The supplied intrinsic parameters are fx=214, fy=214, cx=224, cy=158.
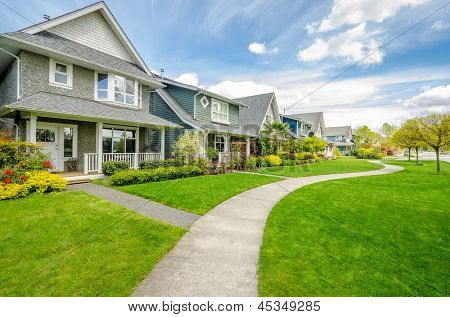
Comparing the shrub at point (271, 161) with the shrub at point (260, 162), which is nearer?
the shrub at point (260, 162)

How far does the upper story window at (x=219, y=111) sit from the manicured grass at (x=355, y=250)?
46.7 ft

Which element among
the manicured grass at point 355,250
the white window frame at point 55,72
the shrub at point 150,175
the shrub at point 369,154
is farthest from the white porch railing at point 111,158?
the shrub at point 369,154

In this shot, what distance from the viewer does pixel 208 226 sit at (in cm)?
571

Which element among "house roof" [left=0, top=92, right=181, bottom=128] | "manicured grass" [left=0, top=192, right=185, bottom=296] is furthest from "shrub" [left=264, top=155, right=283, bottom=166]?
"manicured grass" [left=0, top=192, right=185, bottom=296]

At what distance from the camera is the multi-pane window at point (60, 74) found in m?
11.7

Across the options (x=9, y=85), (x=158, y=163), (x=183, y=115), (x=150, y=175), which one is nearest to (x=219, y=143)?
(x=183, y=115)

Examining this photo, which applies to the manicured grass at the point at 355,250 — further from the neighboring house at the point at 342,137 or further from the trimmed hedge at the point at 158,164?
the neighboring house at the point at 342,137

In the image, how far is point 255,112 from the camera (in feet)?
91.9

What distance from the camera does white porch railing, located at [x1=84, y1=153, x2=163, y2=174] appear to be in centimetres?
1177

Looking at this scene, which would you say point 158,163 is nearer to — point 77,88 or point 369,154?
point 77,88

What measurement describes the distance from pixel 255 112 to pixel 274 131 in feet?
12.2

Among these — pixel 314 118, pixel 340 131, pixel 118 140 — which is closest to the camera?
pixel 118 140
